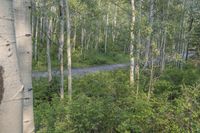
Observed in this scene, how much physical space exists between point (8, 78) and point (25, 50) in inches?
18.3

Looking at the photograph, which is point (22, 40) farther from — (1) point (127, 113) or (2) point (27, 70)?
(1) point (127, 113)

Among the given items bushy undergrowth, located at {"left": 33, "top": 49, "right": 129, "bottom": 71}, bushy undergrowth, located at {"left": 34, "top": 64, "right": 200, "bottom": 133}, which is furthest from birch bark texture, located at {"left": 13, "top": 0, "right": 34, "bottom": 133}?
bushy undergrowth, located at {"left": 33, "top": 49, "right": 129, "bottom": 71}

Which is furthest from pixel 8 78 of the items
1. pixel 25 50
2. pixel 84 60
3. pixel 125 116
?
pixel 84 60

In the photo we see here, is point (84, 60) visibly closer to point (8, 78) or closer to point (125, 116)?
point (125, 116)

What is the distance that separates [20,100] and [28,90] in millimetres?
379

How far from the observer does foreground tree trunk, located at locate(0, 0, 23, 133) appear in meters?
1.54

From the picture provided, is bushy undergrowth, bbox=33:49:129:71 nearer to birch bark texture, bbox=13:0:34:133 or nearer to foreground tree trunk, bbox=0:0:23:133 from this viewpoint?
birch bark texture, bbox=13:0:34:133

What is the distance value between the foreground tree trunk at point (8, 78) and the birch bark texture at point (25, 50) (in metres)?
0.33

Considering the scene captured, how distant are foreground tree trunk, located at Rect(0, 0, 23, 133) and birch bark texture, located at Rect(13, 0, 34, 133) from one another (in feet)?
1.10

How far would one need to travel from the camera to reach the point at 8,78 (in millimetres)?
1563

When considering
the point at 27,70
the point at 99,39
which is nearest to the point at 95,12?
the point at 99,39

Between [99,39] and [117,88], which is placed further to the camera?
[99,39]

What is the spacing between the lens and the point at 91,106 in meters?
8.23

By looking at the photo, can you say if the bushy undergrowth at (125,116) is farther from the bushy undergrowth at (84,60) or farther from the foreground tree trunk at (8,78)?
the bushy undergrowth at (84,60)
